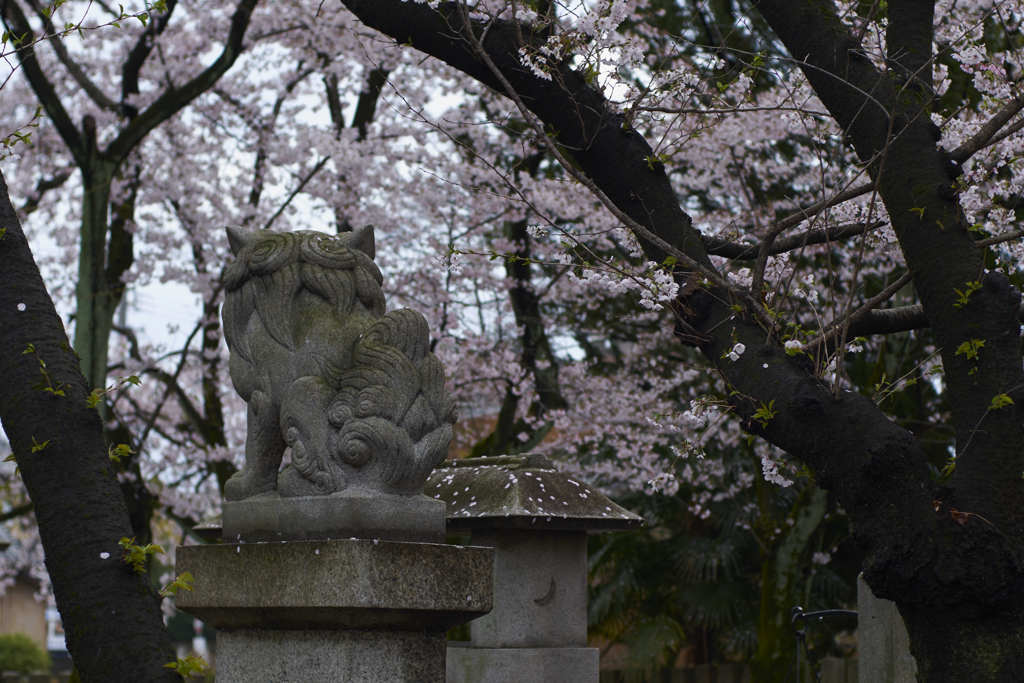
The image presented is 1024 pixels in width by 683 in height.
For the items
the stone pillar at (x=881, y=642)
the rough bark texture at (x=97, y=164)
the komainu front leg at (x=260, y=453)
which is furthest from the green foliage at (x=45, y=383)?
the rough bark texture at (x=97, y=164)

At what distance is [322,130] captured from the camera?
48.8 ft

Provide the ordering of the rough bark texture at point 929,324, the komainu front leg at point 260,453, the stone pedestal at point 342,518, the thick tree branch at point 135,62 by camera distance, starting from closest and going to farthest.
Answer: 1. the stone pedestal at point 342,518
2. the komainu front leg at point 260,453
3. the rough bark texture at point 929,324
4. the thick tree branch at point 135,62

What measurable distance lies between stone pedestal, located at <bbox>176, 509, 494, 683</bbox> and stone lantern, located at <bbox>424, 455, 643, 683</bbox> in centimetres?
212

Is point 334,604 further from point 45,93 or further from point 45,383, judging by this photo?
point 45,93

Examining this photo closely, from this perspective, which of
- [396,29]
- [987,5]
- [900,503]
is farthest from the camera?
[987,5]

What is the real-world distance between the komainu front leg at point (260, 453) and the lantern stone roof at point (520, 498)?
197 cm

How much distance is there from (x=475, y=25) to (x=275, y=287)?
2.54 m

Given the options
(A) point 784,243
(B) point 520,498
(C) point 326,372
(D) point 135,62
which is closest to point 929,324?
(A) point 784,243

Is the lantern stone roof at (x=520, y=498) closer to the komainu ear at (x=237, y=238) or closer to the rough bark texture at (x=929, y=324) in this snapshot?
the rough bark texture at (x=929, y=324)

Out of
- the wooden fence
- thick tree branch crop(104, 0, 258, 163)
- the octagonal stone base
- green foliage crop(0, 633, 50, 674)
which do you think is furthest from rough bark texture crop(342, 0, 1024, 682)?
green foliage crop(0, 633, 50, 674)

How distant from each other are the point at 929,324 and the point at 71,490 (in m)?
3.84

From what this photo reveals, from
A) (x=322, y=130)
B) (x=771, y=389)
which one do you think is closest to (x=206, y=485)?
(x=322, y=130)

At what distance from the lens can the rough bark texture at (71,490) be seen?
11.0ft

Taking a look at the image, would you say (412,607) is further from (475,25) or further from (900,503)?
(475,25)
